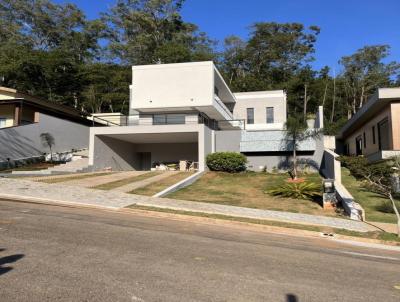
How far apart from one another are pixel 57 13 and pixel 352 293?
6397cm

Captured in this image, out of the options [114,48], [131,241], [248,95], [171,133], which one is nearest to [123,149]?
[171,133]

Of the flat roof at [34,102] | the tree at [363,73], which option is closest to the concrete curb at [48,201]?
the flat roof at [34,102]

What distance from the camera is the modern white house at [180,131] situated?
87.5ft

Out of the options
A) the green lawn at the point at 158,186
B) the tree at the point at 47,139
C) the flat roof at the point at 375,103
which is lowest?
the green lawn at the point at 158,186

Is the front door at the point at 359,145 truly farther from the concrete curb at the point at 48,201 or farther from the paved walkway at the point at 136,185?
the concrete curb at the point at 48,201

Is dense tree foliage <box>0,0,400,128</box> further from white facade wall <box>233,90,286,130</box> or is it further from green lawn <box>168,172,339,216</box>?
green lawn <box>168,172,339,216</box>

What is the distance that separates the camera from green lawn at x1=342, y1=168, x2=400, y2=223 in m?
13.7

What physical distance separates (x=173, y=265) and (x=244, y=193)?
40.6ft

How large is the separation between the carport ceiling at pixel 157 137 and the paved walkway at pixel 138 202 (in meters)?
11.6

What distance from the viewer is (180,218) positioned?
12.0 metres

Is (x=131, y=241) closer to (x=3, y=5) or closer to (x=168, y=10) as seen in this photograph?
(x=168, y=10)

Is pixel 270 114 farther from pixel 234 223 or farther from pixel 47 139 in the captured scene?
pixel 234 223

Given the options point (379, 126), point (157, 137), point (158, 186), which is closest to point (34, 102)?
point (157, 137)

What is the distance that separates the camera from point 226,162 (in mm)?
24781
